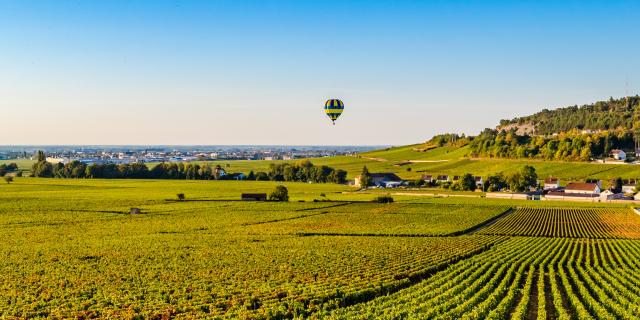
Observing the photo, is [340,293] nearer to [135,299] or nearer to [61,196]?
[135,299]

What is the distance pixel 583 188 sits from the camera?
119 meters

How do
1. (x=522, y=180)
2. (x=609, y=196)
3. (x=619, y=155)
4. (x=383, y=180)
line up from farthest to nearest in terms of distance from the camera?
(x=619, y=155) → (x=383, y=180) → (x=522, y=180) → (x=609, y=196)

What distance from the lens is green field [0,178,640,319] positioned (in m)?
28.7

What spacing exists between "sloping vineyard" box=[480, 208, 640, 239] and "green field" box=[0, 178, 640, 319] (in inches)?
11.7

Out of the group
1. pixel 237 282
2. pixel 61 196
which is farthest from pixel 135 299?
pixel 61 196

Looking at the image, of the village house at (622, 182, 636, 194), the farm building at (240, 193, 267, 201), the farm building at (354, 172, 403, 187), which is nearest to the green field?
the farm building at (240, 193, 267, 201)

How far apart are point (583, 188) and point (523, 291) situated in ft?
313

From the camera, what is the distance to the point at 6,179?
134750mm

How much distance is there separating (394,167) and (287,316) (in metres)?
169

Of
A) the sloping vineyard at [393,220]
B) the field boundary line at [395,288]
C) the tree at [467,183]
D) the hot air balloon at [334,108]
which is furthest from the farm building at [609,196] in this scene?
the field boundary line at [395,288]

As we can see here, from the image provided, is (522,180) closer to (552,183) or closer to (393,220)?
(552,183)

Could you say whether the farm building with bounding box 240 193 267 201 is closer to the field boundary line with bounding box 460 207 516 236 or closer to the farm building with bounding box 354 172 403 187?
the field boundary line with bounding box 460 207 516 236

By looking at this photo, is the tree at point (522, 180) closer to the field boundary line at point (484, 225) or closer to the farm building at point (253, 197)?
the field boundary line at point (484, 225)

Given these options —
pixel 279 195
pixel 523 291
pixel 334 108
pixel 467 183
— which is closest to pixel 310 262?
pixel 523 291
